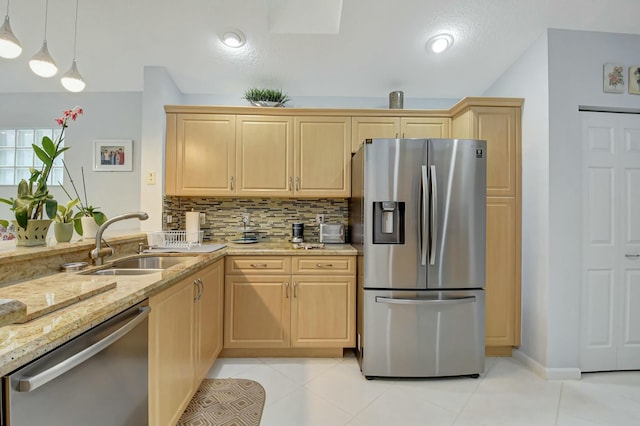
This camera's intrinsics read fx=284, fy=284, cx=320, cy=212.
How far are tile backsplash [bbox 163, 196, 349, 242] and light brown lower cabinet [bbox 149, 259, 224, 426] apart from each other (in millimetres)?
965

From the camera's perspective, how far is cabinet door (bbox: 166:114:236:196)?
2.74 meters

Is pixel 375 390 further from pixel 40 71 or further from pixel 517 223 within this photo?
pixel 40 71

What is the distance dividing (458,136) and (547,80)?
72cm

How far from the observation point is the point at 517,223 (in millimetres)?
2398

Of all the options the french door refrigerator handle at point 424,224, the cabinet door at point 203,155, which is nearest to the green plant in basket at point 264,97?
the cabinet door at point 203,155

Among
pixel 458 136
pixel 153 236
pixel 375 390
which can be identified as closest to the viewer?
pixel 375 390

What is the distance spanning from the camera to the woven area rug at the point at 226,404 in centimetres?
166

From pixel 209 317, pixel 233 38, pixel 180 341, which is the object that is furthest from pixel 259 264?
pixel 233 38

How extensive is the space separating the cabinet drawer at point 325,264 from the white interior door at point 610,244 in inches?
70.2

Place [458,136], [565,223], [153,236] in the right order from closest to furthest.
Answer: [565,223], [153,236], [458,136]

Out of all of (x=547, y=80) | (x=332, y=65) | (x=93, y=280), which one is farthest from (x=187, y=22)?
(x=547, y=80)

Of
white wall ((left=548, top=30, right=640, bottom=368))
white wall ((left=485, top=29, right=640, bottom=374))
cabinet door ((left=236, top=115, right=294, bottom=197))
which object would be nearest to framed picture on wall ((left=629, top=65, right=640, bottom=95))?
white wall ((left=485, top=29, right=640, bottom=374))

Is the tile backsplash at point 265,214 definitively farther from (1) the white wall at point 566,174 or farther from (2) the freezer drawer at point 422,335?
(1) the white wall at point 566,174

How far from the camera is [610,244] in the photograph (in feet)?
7.16
